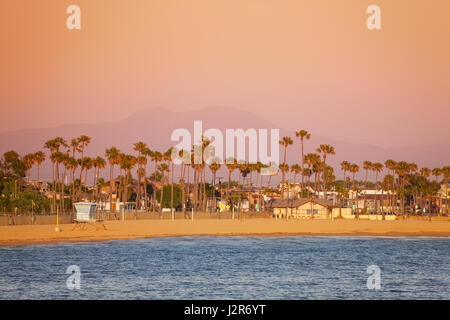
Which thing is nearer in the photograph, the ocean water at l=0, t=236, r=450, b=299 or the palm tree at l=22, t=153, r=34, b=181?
the ocean water at l=0, t=236, r=450, b=299

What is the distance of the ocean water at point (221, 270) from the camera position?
105ft

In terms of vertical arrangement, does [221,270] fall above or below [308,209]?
below

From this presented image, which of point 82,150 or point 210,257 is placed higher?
point 82,150

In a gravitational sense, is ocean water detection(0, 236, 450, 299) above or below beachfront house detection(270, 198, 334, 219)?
below

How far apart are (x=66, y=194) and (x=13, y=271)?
134m

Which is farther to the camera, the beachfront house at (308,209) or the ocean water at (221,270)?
the beachfront house at (308,209)

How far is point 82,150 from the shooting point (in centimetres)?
15038

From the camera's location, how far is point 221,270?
42.4 meters

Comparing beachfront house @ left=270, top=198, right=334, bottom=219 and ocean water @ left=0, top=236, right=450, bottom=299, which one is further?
beachfront house @ left=270, top=198, right=334, bottom=219

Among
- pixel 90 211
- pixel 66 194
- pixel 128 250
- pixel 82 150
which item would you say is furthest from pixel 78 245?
pixel 66 194

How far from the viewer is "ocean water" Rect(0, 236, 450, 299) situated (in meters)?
31.9
